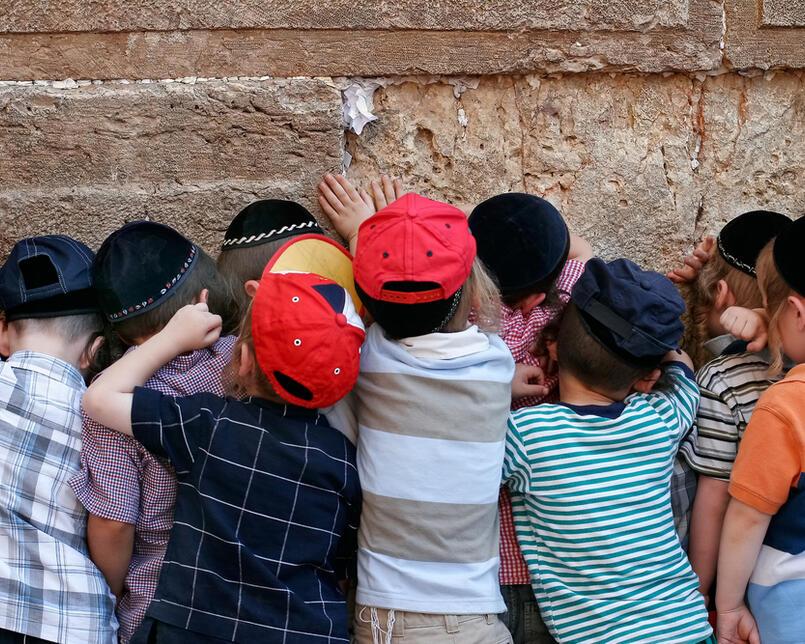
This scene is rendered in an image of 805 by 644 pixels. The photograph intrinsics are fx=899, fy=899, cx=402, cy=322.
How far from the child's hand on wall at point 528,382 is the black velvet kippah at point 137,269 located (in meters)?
0.93

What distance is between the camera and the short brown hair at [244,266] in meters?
2.43

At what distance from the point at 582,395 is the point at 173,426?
1.01m

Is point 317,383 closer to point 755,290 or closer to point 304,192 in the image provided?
point 304,192

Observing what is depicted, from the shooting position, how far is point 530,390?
2.40m

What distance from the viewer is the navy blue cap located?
7.52 feet

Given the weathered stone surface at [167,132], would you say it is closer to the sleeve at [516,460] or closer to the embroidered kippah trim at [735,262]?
the sleeve at [516,460]

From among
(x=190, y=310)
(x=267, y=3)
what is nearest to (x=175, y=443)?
Result: (x=190, y=310)

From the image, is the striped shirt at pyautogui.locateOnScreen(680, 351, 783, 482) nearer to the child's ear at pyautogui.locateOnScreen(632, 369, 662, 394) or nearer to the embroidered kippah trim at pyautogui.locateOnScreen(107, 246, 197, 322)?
the child's ear at pyautogui.locateOnScreen(632, 369, 662, 394)

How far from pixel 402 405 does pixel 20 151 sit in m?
1.36

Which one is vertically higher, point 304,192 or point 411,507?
point 304,192

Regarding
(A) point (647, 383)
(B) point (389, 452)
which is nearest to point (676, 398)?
(A) point (647, 383)

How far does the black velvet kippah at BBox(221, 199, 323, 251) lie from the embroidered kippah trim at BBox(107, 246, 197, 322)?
0.15m

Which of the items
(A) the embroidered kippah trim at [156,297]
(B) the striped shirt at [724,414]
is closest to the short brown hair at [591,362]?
(B) the striped shirt at [724,414]

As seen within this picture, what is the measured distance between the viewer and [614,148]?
276cm
